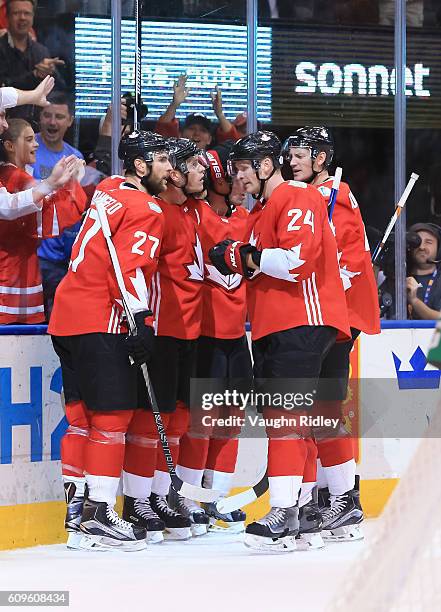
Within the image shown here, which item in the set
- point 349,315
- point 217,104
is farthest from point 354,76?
point 349,315

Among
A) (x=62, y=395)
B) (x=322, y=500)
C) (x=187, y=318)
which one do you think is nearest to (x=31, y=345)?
(x=62, y=395)

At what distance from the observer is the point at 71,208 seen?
4.70 m

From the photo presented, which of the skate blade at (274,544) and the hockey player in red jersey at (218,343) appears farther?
the hockey player in red jersey at (218,343)

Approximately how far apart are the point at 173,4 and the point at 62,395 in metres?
1.60

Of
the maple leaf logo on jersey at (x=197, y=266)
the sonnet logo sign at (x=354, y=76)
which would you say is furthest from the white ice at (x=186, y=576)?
the sonnet logo sign at (x=354, y=76)

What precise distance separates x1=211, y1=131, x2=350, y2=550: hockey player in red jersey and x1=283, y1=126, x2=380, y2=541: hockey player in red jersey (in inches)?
10.0

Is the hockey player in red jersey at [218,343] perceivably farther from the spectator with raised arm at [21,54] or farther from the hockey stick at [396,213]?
the hockey stick at [396,213]

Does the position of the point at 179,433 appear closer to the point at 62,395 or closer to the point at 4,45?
the point at 62,395

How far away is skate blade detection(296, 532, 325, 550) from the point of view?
13.9 ft

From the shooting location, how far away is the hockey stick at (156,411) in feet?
13.3

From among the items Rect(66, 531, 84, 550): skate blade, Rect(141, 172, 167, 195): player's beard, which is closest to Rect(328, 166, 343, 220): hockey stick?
Rect(141, 172, 167, 195): player's beard

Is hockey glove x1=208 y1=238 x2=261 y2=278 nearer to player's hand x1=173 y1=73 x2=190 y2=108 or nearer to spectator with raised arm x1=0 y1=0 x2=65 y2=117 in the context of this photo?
spectator with raised arm x1=0 y1=0 x2=65 y2=117

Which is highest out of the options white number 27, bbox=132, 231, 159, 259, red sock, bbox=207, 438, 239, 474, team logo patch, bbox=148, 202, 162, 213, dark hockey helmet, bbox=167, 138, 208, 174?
dark hockey helmet, bbox=167, 138, 208, 174

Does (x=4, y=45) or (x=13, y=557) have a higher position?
(x=4, y=45)
